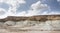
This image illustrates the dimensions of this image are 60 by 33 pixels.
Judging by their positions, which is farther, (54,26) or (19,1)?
(19,1)

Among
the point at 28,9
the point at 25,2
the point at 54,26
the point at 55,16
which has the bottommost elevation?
the point at 54,26

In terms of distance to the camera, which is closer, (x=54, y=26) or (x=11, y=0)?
(x=54, y=26)

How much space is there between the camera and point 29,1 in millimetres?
2291

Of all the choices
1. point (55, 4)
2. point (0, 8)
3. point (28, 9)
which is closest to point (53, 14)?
point (55, 4)

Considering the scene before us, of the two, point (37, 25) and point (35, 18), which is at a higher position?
point (35, 18)

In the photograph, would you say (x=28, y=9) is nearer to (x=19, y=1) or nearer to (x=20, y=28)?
(x=19, y=1)

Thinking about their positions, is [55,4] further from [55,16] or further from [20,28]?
[20,28]

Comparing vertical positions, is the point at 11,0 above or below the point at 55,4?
above

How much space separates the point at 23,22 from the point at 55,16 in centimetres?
58

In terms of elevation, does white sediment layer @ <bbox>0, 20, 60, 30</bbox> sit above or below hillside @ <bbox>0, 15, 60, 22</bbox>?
below

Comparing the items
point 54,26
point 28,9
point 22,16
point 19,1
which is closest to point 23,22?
point 22,16

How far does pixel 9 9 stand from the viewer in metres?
2.27

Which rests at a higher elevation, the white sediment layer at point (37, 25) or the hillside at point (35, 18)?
the hillside at point (35, 18)

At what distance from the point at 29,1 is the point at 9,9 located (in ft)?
1.30
